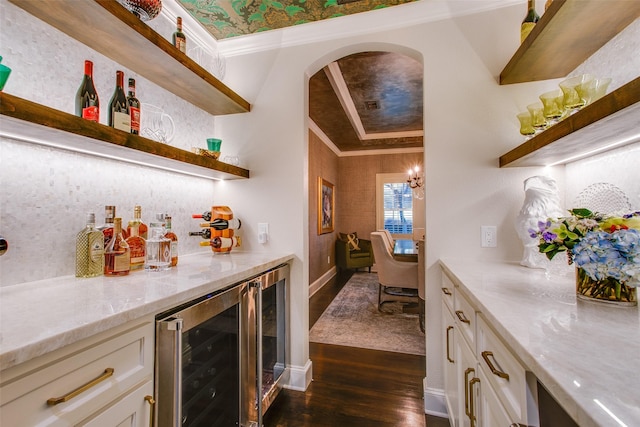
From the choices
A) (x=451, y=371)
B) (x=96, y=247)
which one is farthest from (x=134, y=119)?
(x=451, y=371)

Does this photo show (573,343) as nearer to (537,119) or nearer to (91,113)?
(537,119)

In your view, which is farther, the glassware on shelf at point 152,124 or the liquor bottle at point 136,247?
the glassware on shelf at point 152,124

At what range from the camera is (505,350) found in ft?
2.64

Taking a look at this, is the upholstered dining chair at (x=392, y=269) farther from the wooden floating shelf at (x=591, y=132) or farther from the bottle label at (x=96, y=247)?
the bottle label at (x=96, y=247)

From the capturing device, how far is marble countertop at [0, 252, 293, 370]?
0.63 meters

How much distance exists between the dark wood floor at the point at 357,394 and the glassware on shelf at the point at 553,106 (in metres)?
1.79

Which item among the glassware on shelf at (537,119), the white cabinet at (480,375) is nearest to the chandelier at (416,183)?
the glassware on shelf at (537,119)

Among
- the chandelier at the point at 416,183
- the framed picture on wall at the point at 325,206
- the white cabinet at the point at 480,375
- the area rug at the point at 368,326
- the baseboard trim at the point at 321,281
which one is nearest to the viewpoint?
the white cabinet at the point at 480,375

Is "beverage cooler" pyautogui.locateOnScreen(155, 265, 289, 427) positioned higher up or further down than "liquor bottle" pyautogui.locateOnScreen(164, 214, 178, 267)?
further down

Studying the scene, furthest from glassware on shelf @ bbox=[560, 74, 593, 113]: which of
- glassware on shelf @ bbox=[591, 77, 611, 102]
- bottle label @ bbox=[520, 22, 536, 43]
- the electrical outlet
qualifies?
the electrical outlet

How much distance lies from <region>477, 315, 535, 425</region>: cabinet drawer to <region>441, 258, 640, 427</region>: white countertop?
0.07m

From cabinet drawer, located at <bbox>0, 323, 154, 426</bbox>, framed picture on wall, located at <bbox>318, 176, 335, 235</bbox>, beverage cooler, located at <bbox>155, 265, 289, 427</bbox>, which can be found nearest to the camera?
cabinet drawer, located at <bbox>0, 323, 154, 426</bbox>

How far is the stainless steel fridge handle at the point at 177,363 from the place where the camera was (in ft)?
3.15

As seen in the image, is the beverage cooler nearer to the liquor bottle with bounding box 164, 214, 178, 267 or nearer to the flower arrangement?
the liquor bottle with bounding box 164, 214, 178, 267
